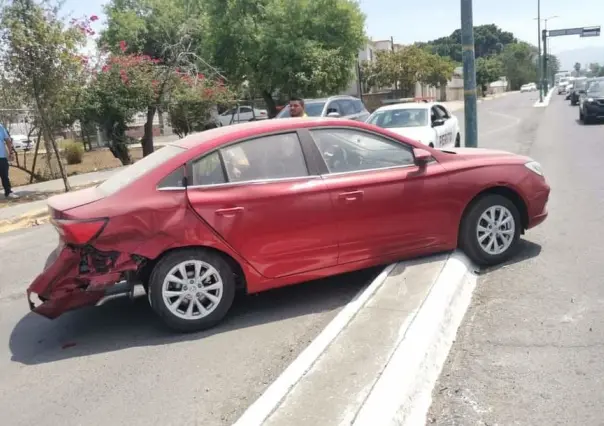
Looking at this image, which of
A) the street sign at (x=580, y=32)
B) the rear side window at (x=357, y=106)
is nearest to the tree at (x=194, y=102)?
the rear side window at (x=357, y=106)

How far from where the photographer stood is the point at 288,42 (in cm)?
2931

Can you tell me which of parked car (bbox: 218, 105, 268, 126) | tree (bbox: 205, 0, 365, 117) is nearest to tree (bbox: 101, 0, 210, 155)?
parked car (bbox: 218, 105, 268, 126)

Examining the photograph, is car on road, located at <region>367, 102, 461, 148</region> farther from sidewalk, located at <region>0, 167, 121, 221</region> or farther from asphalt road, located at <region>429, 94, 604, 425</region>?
sidewalk, located at <region>0, 167, 121, 221</region>

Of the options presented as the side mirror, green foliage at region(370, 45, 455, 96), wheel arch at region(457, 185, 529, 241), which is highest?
green foliage at region(370, 45, 455, 96)

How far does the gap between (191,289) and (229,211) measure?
2.32ft

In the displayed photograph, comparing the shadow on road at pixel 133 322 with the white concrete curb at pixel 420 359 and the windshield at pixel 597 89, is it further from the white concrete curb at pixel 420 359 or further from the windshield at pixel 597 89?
the windshield at pixel 597 89

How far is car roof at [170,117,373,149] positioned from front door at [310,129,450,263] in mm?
83

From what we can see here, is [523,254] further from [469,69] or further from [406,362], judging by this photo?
[469,69]

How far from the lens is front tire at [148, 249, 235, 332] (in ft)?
15.4

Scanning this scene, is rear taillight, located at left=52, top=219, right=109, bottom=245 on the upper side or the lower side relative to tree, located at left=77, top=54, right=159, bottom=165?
lower

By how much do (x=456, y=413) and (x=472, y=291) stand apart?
6.60 ft

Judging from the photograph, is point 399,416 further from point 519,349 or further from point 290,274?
point 290,274

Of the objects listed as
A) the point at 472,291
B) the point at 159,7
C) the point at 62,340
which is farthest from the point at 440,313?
the point at 159,7

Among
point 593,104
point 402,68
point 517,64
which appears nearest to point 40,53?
point 593,104
